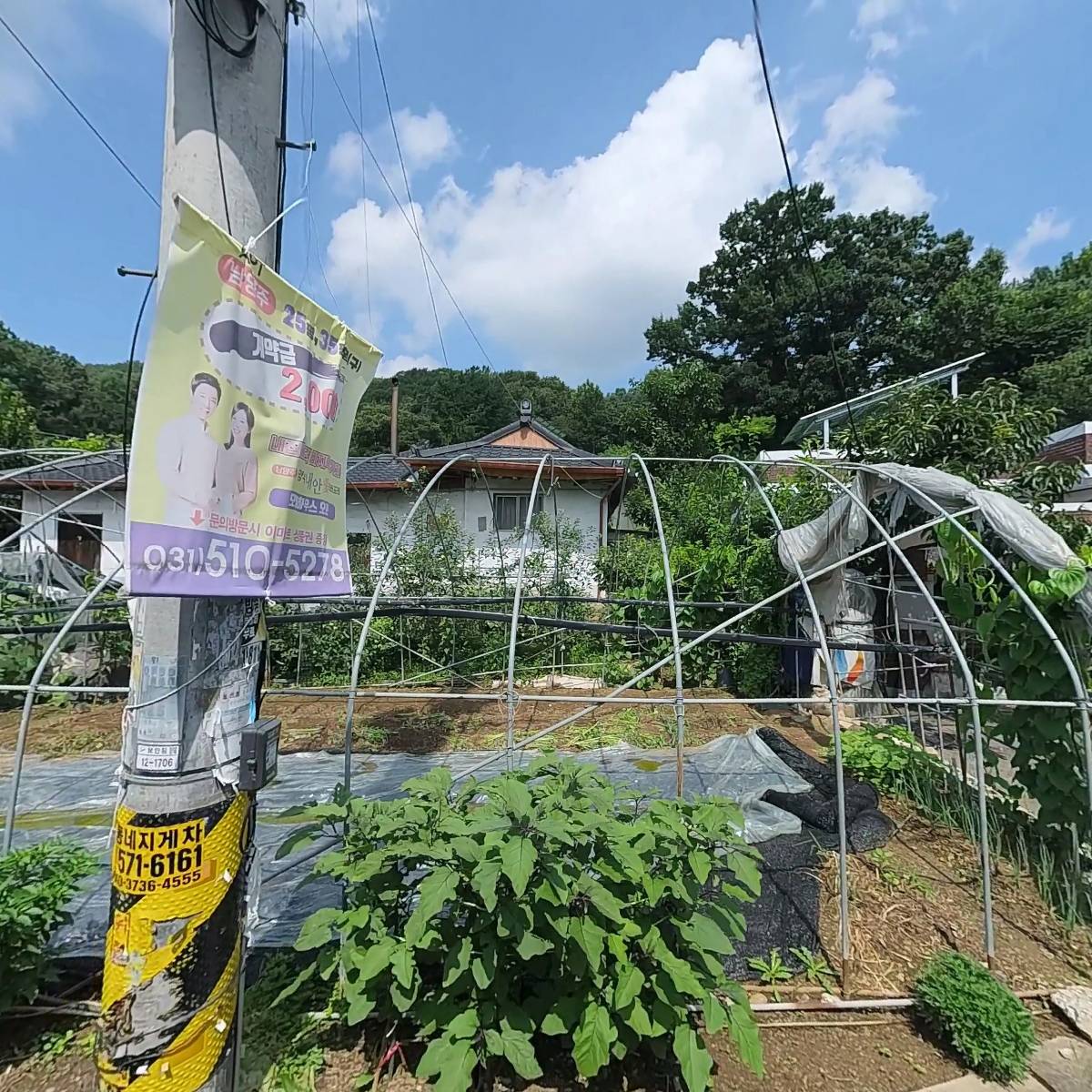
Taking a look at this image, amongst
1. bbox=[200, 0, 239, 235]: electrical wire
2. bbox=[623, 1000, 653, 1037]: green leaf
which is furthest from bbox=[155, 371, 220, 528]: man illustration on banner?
bbox=[623, 1000, 653, 1037]: green leaf

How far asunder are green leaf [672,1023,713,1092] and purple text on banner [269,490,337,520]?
2.35 meters

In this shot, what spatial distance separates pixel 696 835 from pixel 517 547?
9.98 metres

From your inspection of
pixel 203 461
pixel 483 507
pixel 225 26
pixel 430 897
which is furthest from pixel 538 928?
pixel 483 507

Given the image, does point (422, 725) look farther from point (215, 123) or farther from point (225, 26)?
point (225, 26)

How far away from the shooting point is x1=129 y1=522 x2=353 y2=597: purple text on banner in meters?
1.53

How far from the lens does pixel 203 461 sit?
1.63 metres

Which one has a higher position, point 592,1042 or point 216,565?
point 216,565

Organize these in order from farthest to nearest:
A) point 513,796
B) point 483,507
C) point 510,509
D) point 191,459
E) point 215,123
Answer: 1. point 510,509
2. point 483,507
3. point 513,796
4. point 215,123
5. point 191,459

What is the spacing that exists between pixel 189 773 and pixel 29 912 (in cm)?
158

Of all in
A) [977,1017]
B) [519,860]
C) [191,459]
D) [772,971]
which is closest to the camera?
[191,459]

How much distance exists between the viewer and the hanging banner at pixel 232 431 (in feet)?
5.05

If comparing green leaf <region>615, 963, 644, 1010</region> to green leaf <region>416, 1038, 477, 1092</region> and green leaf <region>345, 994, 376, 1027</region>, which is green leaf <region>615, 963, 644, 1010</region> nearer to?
green leaf <region>416, 1038, 477, 1092</region>

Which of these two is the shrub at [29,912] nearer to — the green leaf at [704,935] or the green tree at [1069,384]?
the green leaf at [704,935]

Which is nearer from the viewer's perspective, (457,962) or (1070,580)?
(457,962)
